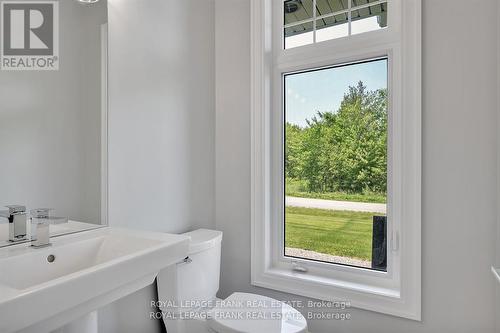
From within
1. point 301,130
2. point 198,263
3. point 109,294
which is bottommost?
point 198,263

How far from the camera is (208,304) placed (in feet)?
5.41

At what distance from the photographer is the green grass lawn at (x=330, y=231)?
1674 mm

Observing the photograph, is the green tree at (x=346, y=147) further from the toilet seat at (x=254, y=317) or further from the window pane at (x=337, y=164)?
the toilet seat at (x=254, y=317)

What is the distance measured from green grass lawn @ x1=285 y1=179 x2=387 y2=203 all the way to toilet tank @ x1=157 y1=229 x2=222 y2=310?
506 mm

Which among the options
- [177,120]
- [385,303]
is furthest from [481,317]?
[177,120]

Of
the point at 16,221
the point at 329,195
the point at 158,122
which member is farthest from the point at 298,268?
the point at 16,221

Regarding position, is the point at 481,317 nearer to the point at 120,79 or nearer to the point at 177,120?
the point at 177,120

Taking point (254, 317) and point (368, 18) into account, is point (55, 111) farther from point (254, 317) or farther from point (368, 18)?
point (368, 18)

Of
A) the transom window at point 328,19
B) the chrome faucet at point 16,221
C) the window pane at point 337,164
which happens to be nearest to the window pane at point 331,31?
the transom window at point 328,19

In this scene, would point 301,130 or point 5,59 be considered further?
point 301,130

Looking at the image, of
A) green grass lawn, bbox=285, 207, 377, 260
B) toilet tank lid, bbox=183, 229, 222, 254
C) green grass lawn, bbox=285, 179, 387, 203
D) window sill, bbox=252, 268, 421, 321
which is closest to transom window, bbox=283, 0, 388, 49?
green grass lawn, bbox=285, 179, 387, 203

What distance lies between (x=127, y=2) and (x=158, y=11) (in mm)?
203

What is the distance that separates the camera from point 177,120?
1.80m

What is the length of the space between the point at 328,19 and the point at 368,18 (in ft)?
0.69
